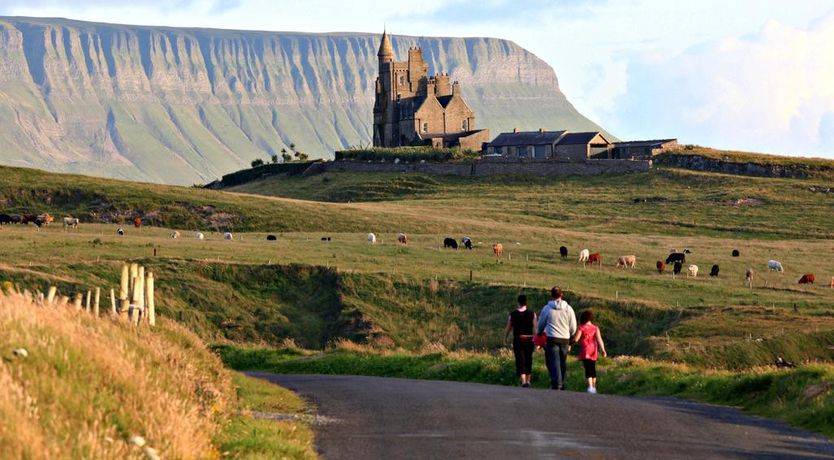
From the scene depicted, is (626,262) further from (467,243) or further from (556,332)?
(556,332)

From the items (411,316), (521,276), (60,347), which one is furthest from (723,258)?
(60,347)

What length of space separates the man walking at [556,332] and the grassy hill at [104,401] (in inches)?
319

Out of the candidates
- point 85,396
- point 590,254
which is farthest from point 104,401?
point 590,254

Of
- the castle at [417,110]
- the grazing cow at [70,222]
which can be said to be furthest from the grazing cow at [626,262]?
the castle at [417,110]

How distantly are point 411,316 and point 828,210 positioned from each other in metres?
59.6

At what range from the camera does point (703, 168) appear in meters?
139

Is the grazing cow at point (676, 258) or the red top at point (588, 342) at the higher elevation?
the red top at point (588, 342)

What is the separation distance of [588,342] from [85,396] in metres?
14.5

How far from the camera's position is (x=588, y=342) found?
2727 centimetres

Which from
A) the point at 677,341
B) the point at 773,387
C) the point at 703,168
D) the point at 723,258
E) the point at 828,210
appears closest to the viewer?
the point at 773,387

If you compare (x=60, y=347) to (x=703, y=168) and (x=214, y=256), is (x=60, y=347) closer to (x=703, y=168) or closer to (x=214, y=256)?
(x=214, y=256)

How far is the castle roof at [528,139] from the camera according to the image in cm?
16050

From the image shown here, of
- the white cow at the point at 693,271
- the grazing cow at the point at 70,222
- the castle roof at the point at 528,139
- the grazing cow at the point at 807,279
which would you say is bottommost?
the grazing cow at the point at 807,279

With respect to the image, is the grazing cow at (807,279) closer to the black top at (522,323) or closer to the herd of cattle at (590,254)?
the herd of cattle at (590,254)
